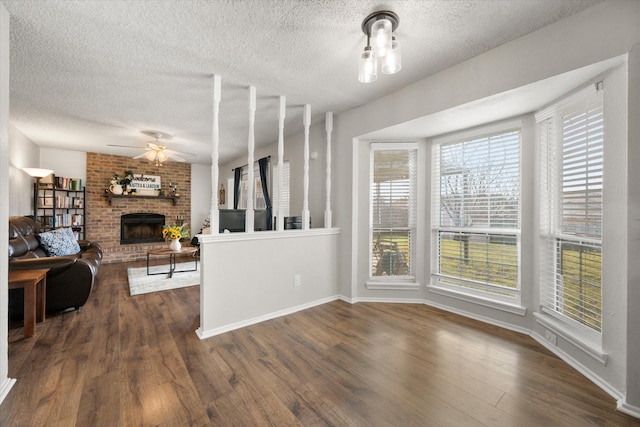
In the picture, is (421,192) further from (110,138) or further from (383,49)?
(110,138)

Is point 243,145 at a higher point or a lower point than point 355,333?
higher

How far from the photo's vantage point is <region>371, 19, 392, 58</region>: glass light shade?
5.70 ft

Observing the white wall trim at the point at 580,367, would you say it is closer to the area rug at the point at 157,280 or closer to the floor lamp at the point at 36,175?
the area rug at the point at 157,280

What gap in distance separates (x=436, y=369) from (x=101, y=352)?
8.80ft

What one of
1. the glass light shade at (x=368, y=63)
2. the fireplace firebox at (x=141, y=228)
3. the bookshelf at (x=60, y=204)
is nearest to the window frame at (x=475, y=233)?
the glass light shade at (x=368, y=63)

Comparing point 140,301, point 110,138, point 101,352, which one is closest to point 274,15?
point 101,352

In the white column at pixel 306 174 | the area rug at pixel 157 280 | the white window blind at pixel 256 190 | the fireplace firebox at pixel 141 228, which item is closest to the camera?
the white column at pixel 306 174

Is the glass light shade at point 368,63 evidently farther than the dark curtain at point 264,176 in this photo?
No

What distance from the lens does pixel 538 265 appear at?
2.46 metres

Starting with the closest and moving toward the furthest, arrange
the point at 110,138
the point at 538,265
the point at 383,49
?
the point at 383,49
the point at 538,265
the point at 110,138

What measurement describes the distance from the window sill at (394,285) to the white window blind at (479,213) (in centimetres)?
30

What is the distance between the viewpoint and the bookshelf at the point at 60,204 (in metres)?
5.03

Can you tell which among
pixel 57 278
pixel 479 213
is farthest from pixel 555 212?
pixel 57 278

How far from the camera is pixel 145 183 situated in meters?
6.51
